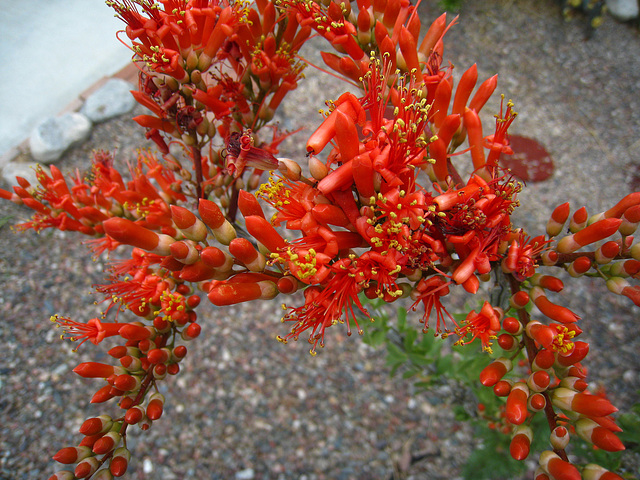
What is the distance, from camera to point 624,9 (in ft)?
14.6

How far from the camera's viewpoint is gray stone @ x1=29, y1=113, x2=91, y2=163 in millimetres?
3205

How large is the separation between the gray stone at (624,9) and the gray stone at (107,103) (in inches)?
194

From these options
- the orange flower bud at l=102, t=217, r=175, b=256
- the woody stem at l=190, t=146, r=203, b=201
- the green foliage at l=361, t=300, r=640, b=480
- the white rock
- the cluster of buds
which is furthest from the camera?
the white rock

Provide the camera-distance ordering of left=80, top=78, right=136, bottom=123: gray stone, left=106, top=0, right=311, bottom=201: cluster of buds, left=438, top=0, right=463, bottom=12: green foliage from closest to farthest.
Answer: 1. left=106, top=0, right=311, bottom=201: cluster of buds
2. left=80, top=78, right=136, bottom=123: gray stone
3. left=438, top=0, right=463, bottom=12: green foliage

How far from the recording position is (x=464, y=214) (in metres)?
0.92

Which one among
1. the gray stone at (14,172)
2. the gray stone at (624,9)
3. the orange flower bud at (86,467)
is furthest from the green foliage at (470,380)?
the gray stone at (624,9)

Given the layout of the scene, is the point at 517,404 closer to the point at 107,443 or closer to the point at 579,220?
the point at 579,220

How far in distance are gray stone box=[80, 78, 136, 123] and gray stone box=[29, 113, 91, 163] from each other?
0.37 ft

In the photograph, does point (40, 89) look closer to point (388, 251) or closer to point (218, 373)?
point (218, 373)

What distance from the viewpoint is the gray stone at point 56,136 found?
3205mm

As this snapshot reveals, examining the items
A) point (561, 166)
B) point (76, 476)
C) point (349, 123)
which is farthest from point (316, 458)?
point (561, 166)

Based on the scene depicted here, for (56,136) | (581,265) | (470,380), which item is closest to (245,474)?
(470,380)

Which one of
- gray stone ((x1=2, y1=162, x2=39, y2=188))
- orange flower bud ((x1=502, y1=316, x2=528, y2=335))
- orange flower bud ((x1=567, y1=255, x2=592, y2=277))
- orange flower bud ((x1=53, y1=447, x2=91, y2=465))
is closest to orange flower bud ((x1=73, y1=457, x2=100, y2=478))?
orange flower bud ((x1=53, y1=447, x2=91, y2=465))

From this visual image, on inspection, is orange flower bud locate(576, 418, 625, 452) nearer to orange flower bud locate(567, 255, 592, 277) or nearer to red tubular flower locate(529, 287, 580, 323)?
red tubular flower locate(529, 287, 580, 323)
